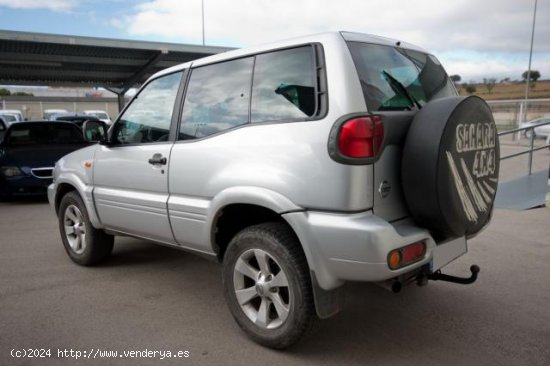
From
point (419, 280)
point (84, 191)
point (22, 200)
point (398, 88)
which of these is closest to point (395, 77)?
point (398, 88)

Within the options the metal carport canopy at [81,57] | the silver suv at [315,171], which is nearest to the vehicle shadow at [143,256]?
the silver suv at [315,171]

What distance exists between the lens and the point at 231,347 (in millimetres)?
2945

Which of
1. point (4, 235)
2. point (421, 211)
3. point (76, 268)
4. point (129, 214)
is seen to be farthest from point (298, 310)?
point (4, 235)

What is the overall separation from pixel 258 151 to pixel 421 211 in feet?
3.30

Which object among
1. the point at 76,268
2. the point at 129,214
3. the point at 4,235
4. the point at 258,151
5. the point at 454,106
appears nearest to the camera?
the point at 454,106

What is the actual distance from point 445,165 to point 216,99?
160cm

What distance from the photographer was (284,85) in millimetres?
2797

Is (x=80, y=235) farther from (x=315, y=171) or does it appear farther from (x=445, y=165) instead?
(x=445, y=165)

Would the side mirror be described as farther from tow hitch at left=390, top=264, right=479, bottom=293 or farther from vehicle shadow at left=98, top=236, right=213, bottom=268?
tow hitch at left=390, top=264, right=479, bottom=293

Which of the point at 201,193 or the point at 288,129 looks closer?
the point at 288,129

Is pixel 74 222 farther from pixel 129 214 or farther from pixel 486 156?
pixel 486 156

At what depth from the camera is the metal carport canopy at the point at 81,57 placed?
1332cm

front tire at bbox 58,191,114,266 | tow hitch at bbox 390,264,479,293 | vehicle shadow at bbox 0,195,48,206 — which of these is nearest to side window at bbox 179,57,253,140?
tow hitch at bbox 390,264,479,293

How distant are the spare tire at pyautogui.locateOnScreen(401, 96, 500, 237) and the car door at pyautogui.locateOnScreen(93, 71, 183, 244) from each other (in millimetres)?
1781
